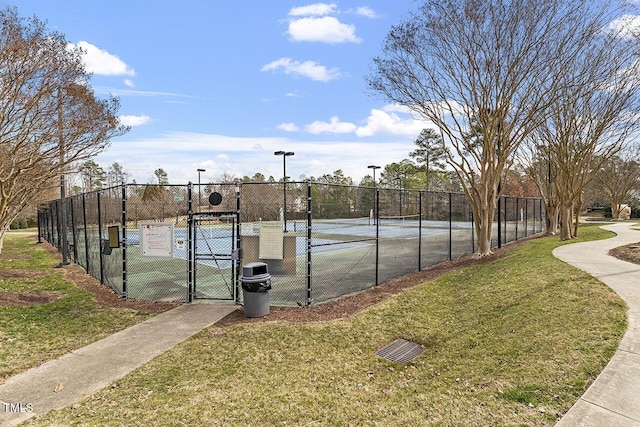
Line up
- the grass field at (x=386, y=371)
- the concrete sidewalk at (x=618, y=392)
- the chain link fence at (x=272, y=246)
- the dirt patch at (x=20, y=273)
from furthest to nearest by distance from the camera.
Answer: the dirt patch at (x=20, y=273)
the chain link fence at (x=272, y=246)
the grass field at (x=386, y=371)
the concrete sidewalk at (x=618, y=392)

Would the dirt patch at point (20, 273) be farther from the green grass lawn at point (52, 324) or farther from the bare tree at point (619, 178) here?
the bare tree at point (619, 178)

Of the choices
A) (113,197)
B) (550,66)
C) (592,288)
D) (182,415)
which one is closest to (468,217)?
(550,66)

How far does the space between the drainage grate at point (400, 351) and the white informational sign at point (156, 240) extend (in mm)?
4704

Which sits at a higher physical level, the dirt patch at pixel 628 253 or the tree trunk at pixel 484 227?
the tree trunk at pixel 484 227

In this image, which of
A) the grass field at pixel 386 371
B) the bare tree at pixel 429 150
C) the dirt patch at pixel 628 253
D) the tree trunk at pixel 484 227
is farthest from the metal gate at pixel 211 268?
the bare tree at pixel 429 150

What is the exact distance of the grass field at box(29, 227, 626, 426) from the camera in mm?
3428

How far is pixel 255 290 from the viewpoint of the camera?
247 inches

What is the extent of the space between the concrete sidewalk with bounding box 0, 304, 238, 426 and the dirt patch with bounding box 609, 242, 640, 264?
10201 mm

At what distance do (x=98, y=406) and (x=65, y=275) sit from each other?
346 inches

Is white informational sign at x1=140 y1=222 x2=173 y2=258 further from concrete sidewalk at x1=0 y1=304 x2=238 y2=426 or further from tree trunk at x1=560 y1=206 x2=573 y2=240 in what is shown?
tree trunk at x1=560 y1=206 x2=573 y2=240

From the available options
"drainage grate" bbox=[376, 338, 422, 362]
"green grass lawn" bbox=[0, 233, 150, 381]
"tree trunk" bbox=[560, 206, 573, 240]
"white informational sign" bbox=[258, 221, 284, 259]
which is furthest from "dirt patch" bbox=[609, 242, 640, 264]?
"green grass lawn" bbox=[0, 233, 150, 381]

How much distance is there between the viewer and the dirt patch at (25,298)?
24.0 ft

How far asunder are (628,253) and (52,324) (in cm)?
1390

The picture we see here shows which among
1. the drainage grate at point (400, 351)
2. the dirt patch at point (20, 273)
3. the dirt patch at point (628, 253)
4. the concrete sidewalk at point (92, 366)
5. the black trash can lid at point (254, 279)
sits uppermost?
the black trash can lid at point (254, 279)
